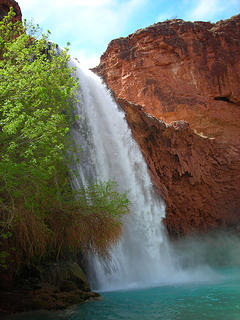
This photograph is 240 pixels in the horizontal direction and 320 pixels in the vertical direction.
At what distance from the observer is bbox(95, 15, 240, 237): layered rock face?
780 inches

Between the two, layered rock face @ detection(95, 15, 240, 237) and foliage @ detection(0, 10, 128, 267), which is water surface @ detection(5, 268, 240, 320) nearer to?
foliage @ detection(0, 10, 128, 267)

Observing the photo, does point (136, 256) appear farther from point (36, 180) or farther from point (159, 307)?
point (36, 180)

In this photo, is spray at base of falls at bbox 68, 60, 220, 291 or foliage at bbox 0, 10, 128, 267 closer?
foliage at bbox 0, 10, 128, 267

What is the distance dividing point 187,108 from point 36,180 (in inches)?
879

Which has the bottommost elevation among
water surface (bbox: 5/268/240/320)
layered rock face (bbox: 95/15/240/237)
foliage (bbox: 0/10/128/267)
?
water surface (bbox: 5/268/240/320)

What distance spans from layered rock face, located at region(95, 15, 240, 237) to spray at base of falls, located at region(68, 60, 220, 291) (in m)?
1.58

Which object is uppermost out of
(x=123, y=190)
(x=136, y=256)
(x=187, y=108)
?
(x=187, y=108)

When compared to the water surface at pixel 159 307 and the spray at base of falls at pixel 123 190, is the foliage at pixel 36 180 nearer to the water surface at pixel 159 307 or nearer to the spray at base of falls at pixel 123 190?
the water surface at pixel 159 307

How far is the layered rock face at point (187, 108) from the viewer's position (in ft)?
65.0

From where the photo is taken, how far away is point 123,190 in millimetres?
15328

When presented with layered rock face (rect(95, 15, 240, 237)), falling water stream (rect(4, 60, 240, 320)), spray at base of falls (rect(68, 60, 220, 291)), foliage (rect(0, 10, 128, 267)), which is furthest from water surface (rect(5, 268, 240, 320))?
layered rock face (rect(95, 15, 240, 237))

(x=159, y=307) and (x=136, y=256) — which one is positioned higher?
(x=136, y=256)

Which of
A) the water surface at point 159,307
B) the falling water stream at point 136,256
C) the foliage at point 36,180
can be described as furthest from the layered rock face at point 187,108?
the water surface at point 159,307

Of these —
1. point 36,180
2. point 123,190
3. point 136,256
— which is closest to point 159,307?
point 36,180
